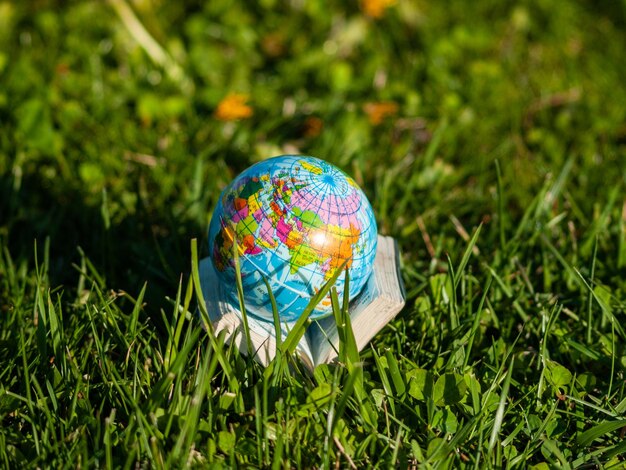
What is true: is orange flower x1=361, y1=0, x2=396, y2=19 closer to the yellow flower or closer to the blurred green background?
the blurred green background

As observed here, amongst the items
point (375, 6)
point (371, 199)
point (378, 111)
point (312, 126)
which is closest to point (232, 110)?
point (312, 126)

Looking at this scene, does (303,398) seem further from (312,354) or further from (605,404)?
(605,404)

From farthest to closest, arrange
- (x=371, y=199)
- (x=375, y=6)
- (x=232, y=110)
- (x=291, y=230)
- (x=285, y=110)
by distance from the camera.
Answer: (x=375, y=6)
(x=285, y=110)
(x=232, y=110)
(x=371, y=199)
(x=291, y=230)

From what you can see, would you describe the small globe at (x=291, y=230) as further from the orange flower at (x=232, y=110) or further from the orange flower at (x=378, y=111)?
the orange flower at (x=378, y=111)

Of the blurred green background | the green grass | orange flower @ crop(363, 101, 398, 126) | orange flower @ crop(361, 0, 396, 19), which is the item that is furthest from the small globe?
orange flower @ crop(361, 0, 396, 19)

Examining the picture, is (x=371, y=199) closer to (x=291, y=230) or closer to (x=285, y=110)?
(x=285, y=110)

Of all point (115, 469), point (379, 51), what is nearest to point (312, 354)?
point (115, 469)

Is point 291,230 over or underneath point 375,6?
underneath

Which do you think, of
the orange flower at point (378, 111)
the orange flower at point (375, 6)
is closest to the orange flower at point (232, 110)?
the orange flower at point (378, 111)
